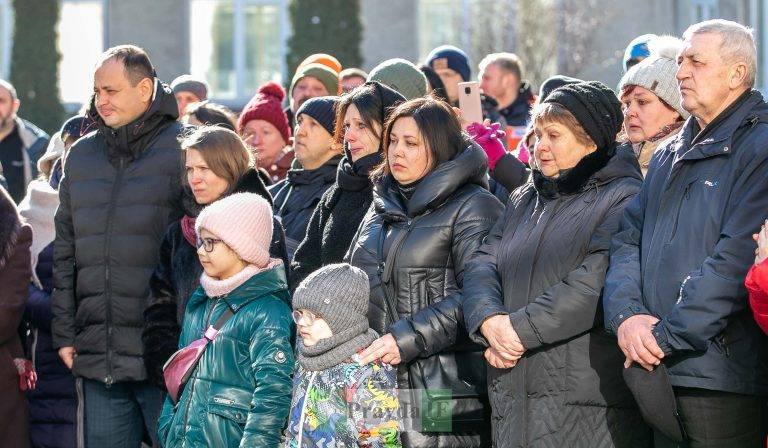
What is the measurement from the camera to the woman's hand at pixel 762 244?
457 centimetres

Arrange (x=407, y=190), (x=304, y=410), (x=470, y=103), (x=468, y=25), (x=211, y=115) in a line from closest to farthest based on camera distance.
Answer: (x=304, y=410), (x=407, y=190), (x=470, y=103), (x=211, y=115), (x=468, y=25)

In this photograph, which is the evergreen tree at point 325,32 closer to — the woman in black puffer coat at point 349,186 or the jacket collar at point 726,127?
the woman in black puffer coat at point 349,186

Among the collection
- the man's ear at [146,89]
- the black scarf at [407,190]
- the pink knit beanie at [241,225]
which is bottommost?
the pink knit beanie at [241,225]

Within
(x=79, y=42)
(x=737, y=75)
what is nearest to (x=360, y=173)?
(x=737, y=75)

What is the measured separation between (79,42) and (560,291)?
16185 mm

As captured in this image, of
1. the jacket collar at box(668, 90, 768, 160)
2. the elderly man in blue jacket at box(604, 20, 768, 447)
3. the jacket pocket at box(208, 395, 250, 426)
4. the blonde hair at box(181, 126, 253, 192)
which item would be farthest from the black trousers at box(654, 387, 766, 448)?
the blonde hair at box(181, 126, 253, 192)

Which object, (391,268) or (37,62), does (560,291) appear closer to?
(391,268)

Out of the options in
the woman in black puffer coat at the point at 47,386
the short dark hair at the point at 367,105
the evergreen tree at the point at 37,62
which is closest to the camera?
the short dark hair at the point at 367,105

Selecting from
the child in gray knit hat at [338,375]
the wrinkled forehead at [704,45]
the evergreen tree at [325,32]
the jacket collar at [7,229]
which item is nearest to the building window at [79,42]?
the evergreen tree at [325,32]

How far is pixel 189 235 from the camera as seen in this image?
6.52m

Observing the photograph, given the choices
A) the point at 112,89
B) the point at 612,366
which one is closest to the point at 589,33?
the point at 112,89

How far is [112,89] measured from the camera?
7051 millimetres

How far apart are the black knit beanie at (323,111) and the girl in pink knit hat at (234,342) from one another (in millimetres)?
1226

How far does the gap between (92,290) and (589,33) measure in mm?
18364
